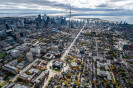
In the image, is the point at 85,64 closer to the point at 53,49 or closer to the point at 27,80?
the point at 53,49

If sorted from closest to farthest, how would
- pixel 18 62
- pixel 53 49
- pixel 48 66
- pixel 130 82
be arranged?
pixel 130 82 → pixel 48 66 → pixel 18 62 → pixel 53 49

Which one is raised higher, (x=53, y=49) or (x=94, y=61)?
(x=53, y=49)

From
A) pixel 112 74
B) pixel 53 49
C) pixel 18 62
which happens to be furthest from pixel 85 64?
pixel 18 62

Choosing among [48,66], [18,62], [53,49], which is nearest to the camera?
[48,66]

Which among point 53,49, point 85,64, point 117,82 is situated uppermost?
point 53,49

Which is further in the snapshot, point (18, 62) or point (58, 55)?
point (58, 55)

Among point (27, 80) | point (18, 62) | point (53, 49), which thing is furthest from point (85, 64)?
point (18, 62)

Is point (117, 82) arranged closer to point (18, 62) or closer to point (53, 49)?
point (53, 49)

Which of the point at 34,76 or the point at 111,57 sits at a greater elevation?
the point at 111,57

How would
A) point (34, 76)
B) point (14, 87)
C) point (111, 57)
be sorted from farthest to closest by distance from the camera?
1. point (111, 57)
2. point (34, 76)
3. point (14, 87)
